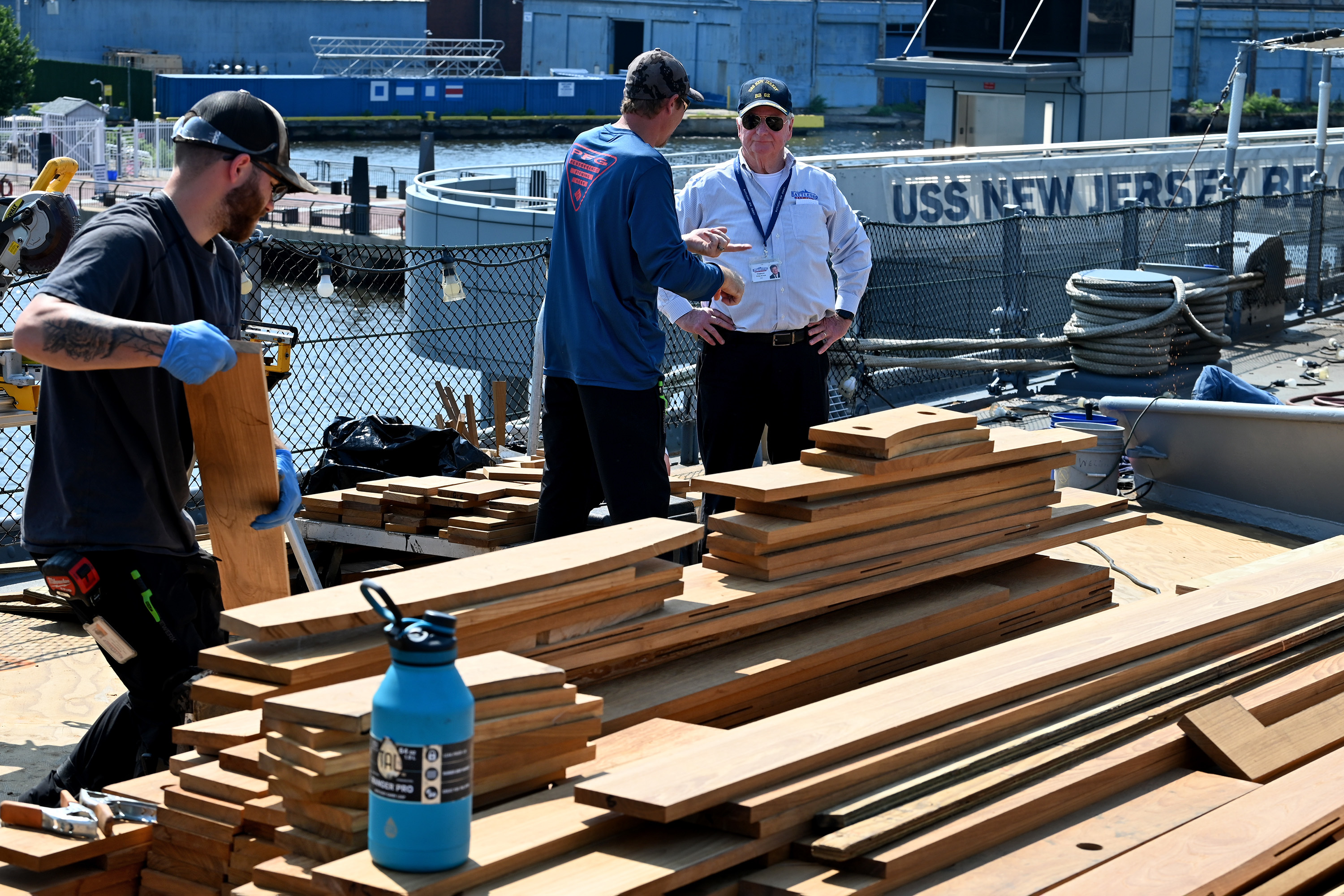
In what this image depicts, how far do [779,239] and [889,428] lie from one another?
73.3 inches

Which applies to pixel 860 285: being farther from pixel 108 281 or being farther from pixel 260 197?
pixel 108 281

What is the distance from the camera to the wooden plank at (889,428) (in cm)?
484

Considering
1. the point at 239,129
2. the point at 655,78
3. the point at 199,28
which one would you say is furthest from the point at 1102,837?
the point at 199,28

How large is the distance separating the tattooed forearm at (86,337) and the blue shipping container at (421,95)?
75.7 meters

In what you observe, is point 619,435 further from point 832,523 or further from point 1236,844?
point 1236,844

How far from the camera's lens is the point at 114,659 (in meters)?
3.87

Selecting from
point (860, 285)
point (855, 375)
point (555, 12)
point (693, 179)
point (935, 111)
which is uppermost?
point (555, 12)

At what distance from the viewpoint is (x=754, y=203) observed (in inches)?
259

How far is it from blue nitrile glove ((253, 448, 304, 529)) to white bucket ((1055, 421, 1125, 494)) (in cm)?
591

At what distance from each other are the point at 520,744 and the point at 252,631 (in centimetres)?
72

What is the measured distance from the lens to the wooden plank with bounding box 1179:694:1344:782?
3953mm

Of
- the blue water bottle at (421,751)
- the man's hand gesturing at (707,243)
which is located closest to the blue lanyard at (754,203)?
the man's hand gesturing at (707,243)

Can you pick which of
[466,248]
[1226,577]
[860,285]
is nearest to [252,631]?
[1226,577]

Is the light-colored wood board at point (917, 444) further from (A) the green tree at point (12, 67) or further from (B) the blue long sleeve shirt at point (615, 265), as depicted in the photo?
(A) the green tree at point (12, 67)
